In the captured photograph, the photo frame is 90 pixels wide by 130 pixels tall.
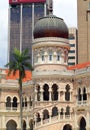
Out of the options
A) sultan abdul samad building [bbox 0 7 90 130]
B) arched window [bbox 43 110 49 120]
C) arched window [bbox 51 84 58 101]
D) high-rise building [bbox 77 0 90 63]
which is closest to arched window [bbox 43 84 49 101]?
sultan abdul samad building [bbox 0 7 90 130]

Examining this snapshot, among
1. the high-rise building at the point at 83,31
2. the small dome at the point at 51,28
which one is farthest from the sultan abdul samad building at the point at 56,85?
the high-rise building at the point at 83,31

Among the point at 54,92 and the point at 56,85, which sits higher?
the point at 56,85

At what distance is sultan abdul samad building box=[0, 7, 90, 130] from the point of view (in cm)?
7775

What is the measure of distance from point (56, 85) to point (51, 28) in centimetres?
968

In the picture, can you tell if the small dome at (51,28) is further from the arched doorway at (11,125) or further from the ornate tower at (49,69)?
the arched doorway at (11,125)

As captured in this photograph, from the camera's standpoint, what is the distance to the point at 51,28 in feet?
266

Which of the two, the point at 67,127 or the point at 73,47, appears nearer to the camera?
the point at 67,127

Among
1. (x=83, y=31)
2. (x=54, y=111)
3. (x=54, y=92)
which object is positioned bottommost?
(x=54, y=111)

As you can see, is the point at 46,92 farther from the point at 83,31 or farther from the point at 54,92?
the point at 83,31

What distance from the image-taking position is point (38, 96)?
8044 cm

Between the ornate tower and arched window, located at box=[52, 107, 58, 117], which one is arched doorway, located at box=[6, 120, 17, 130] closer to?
the ornate tower

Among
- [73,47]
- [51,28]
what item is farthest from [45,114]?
[73,47]

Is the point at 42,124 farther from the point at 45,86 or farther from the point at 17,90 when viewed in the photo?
the point at 17,90

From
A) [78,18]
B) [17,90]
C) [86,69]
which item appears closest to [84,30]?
[78,18]
